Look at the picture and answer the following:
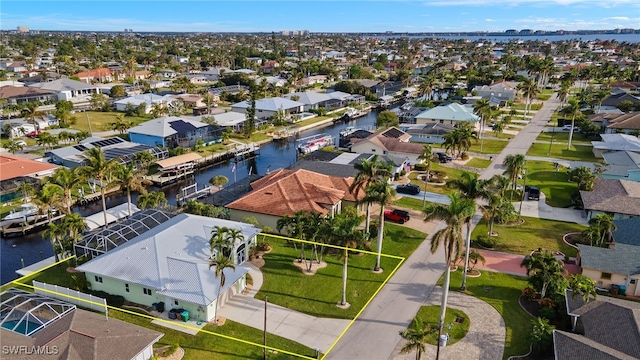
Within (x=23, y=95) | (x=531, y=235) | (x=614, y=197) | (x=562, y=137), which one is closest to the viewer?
(x=531, y=235)

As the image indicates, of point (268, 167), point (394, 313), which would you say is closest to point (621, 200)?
point (394, 313)

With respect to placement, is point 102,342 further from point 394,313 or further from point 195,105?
point 195,105

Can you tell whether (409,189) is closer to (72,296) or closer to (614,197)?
(614,197)

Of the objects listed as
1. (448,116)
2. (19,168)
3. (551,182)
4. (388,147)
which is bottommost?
(551,182)

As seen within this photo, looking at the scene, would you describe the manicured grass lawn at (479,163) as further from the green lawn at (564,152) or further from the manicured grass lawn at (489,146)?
the green lawn at (564,152)

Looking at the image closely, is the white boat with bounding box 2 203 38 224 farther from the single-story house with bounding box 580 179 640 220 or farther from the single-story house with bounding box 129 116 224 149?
the single-story house with bounding box 580 179 640 220

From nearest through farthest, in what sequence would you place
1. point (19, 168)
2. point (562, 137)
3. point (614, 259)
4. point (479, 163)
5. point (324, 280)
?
point (614, 259) < point (324, 280) < point (19, 168) < point (479, 163) < point (562, 137)

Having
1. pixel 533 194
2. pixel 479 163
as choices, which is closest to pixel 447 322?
pixel 533 194
